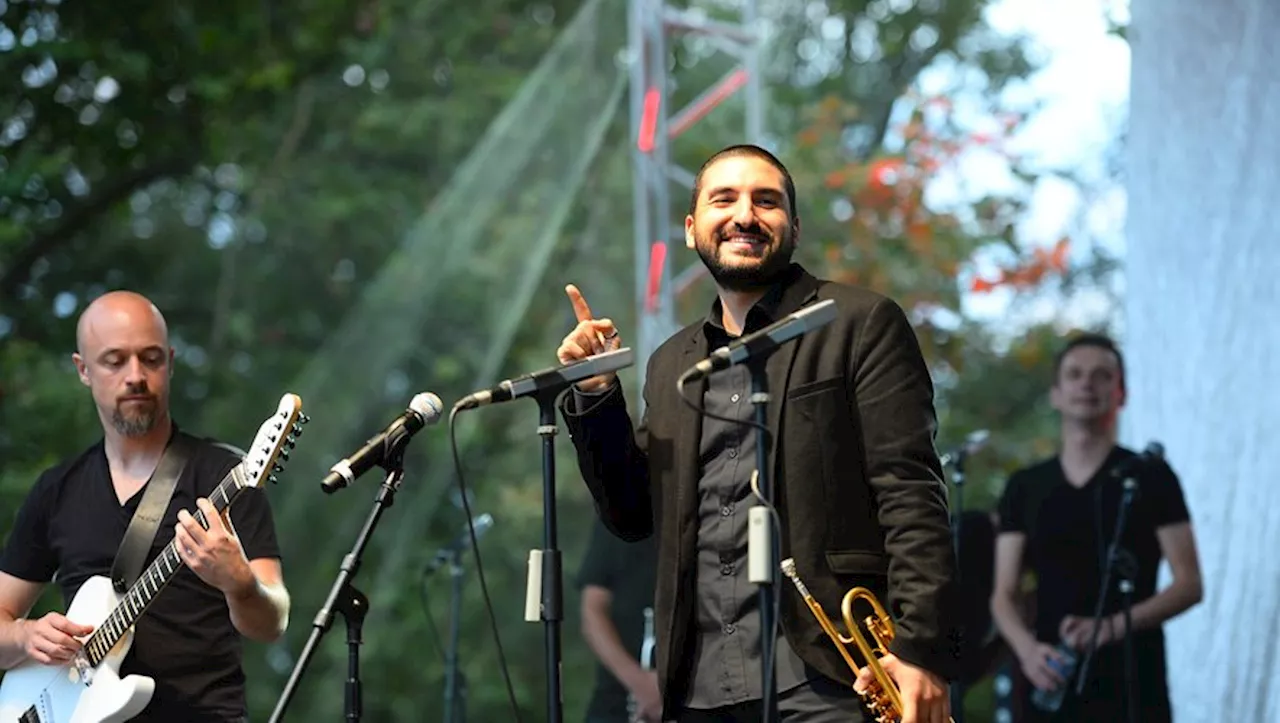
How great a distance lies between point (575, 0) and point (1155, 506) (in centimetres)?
789

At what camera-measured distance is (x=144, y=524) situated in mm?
3693

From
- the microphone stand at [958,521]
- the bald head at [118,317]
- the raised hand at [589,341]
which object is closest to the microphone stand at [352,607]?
the raised hand at [589,341]

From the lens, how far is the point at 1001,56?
12.0m

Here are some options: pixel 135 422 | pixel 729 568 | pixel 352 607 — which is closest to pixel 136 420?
pixel 135 422

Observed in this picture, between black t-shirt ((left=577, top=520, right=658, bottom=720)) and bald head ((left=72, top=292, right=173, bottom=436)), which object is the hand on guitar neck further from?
black t-shirt ((left=577, top=520, right=658, bottom=720))

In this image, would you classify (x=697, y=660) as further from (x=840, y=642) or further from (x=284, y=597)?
(x=284, y=597)

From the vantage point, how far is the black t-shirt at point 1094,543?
498 centimetres

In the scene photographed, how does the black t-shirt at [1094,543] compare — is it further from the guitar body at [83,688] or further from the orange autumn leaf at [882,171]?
the orange autumn leaf at [882,171]

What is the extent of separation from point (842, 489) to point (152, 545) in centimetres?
168

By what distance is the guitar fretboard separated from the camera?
138 inches

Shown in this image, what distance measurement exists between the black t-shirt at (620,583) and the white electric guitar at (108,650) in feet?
6.60

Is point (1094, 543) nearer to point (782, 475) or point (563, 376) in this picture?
point (782, 475)

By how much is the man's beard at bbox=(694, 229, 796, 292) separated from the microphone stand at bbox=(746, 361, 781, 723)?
253 millimetres

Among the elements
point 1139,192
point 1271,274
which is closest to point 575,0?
point 1139,192
